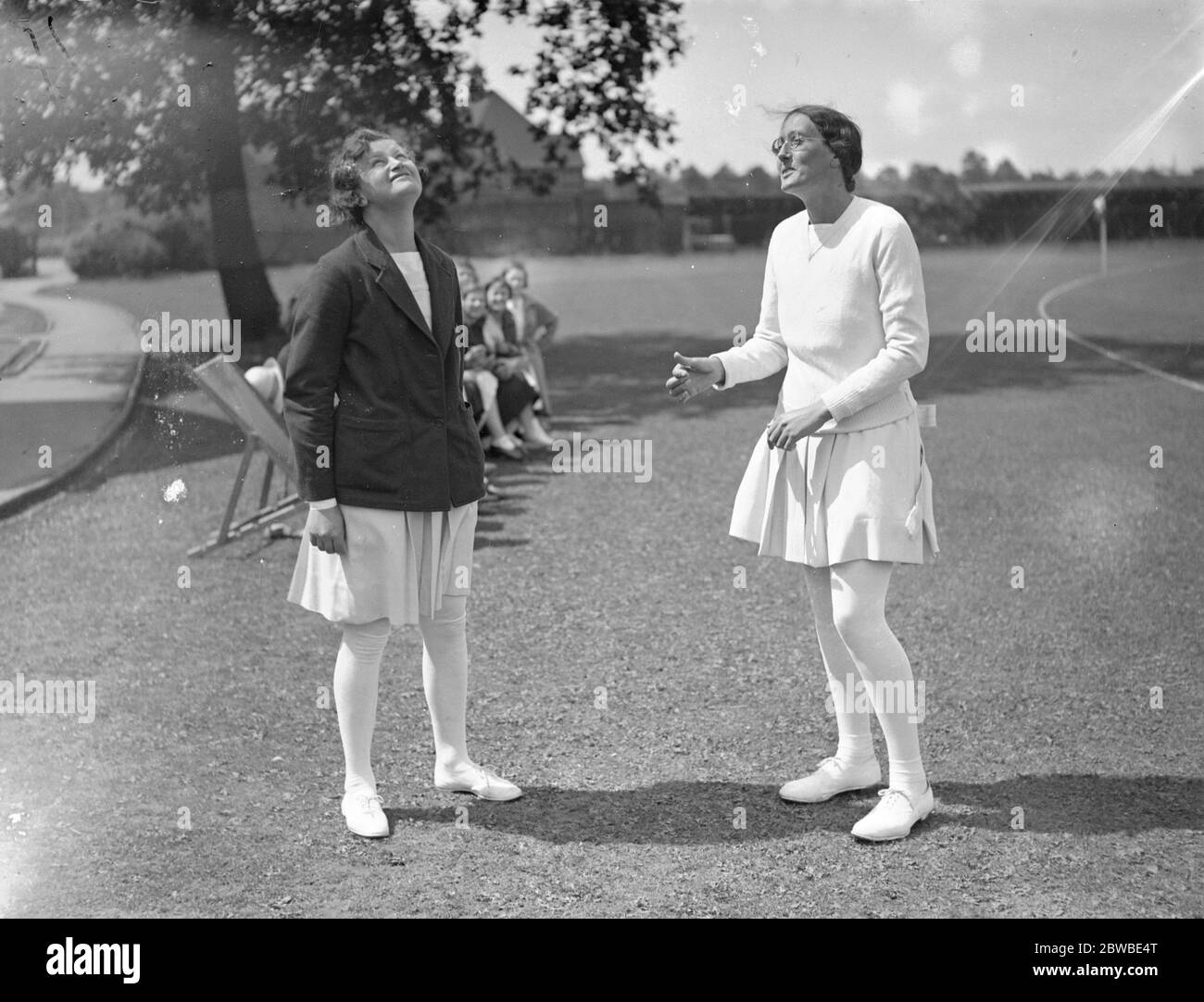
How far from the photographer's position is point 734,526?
391cm

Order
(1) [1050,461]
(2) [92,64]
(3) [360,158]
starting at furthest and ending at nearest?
1. (1) [1050,461]
2. (2) [92,64]
3. (3) [360,158]

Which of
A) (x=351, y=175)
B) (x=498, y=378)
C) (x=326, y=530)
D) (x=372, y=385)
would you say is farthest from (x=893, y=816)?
(x=498, y=378)

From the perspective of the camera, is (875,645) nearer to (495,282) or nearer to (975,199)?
(975,199)

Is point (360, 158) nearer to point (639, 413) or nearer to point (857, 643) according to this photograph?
point (857, 643)

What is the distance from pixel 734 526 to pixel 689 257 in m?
3.08

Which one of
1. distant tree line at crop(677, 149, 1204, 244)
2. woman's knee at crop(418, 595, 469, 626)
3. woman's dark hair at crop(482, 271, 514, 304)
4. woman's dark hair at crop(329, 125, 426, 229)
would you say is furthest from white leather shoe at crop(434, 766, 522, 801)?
woman's dark hair at crop(482, 271, 514, 304)

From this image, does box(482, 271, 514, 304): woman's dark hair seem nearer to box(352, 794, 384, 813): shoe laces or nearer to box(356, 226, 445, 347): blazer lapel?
box(356, 226, 445, 347): blazer lapel

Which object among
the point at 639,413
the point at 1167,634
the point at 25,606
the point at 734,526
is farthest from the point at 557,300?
the point at 734,526

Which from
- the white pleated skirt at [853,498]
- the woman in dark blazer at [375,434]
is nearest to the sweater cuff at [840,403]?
the white pleated skirt at [853,498]

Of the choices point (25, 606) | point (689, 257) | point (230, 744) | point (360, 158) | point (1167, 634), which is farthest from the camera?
point (689, 257)

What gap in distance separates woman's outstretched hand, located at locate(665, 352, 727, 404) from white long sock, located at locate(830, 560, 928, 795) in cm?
56

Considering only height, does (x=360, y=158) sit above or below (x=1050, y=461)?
above

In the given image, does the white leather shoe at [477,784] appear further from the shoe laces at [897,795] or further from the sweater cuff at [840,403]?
the sweater cuff at [840,403]

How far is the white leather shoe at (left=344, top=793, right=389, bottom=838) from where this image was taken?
3.74 meters
